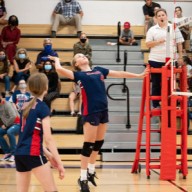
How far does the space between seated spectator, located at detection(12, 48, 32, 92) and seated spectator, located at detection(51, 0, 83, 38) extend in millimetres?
2549

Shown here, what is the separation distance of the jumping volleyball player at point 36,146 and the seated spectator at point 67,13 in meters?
11.8

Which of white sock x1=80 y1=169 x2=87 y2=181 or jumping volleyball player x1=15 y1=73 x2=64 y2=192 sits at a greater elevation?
jumping volleyball player x1=15 y1=73 x2=64 y2=192

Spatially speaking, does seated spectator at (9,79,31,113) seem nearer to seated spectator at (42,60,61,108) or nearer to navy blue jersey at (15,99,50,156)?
seated spectator at (42,60,61,108)

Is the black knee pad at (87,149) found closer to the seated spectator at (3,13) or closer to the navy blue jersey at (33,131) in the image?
the navy blue jersey at (33,131)

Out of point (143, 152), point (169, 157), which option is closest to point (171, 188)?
point (169, 157)

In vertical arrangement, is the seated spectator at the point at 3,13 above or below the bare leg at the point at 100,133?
above

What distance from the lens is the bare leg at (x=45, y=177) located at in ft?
16.3

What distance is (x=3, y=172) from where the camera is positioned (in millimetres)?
9688

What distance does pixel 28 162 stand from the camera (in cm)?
505

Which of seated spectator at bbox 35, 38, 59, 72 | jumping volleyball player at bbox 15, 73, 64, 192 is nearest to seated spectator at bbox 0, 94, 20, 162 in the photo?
seated spectator at bbox 35, 38, 59, 72

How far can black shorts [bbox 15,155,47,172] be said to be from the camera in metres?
5.04

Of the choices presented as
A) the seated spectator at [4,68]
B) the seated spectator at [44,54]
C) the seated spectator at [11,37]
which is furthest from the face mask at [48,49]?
the seated spectator at [11,37]

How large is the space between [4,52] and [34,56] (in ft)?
3.18

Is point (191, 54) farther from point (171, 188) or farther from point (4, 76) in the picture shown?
point (171, 188)
